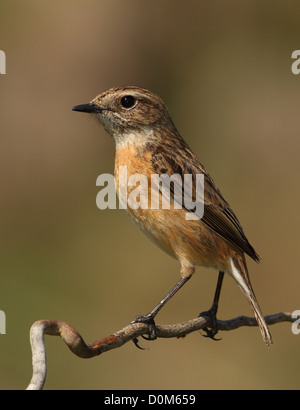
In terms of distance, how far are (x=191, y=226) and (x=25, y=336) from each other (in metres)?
4.01

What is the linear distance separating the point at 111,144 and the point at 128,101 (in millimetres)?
5201

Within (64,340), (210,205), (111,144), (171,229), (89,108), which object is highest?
(111,144)

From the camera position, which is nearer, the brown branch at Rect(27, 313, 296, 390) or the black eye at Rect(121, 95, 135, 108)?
the brown branch at Rect(27, 313, 296, 390)

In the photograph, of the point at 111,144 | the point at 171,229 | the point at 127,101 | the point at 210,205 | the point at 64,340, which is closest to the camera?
the point at 64,340

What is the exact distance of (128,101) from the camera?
519 cm

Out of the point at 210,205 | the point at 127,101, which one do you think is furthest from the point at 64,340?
the point at 127,101

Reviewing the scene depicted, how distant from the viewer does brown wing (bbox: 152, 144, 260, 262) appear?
4953 mm

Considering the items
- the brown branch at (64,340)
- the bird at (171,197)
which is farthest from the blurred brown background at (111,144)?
the brown branch at (64,340)

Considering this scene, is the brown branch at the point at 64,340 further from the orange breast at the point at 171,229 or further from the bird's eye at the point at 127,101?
the bird's eye at the point at 127,101

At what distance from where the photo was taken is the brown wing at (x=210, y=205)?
4.95 meters

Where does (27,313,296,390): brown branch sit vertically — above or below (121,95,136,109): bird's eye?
below

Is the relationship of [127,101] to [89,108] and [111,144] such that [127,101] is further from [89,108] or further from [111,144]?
[111,144]

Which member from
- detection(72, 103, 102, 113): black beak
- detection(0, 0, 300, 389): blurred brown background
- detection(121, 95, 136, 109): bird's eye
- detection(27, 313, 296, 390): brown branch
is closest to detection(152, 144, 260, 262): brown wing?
detection(121, 95, 136, 109): bird's eye

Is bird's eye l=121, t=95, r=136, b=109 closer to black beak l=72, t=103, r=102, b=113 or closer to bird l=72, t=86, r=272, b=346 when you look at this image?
bird l=72, t=86, r=272, b=346
